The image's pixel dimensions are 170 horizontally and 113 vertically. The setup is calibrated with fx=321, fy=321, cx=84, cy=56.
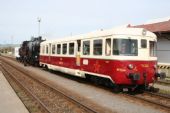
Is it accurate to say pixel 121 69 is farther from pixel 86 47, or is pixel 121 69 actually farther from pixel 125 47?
pixel 86 47

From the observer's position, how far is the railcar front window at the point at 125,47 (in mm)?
13461

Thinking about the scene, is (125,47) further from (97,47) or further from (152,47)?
(97,47)

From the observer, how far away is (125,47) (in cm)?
1354

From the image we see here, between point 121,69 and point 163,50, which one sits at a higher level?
point 163,50

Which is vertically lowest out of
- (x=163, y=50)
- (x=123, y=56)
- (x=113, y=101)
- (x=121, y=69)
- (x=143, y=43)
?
(x=113, y=101)

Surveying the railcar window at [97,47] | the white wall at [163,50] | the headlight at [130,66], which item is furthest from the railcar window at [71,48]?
the white wall at [163,50]

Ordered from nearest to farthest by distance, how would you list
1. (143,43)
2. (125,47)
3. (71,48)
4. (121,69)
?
(121,69), (125,47), (143,43), (71,48)

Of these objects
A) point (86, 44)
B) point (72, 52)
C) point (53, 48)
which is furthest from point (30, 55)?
point (86, 44)

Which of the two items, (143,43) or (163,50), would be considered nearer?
(143,43)

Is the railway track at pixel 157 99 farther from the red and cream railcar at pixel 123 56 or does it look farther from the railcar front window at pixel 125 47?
the railcar front window at pixel 125 47

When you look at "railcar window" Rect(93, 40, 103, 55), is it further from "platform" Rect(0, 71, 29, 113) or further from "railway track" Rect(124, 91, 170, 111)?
"platform" Rect(0, 71, 29, 113)

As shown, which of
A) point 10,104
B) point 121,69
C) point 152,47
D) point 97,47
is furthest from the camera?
point 97,47

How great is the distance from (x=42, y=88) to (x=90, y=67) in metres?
2.79

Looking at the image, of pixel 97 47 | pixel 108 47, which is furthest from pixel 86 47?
pixel 108 47
